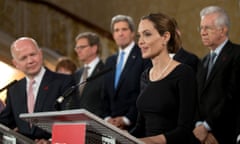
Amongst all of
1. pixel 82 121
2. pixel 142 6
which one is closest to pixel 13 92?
pixel 82 121

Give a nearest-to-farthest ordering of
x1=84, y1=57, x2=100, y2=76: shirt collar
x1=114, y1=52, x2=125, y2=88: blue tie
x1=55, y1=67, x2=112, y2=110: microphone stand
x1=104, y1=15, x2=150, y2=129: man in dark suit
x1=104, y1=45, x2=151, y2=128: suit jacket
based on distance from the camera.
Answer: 1. x1=55, y1=67, x2=112, y2=110: microphone stand
2. x1=104, y1=15, x2=150, y2=129: man in dark suit
3. x1=104, y1=45, x2=151, y2=128: suit jacket
4. x1=114, y1=52, x2=125, y2=88: blue tie
5. x1=84, y1=57, x2=100, y2=76: shirt collar

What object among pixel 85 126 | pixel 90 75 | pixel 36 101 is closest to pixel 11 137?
pixel 85 126

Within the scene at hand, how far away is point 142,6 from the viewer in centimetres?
878

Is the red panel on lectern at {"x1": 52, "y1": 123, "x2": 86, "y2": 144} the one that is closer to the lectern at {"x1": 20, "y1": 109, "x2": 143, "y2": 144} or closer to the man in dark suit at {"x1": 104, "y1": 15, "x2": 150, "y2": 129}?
the lectern at {"x1": 20, "y1": 109, "x2": 143, "y2": 144}

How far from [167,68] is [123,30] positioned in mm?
1896

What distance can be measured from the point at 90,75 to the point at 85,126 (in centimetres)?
301

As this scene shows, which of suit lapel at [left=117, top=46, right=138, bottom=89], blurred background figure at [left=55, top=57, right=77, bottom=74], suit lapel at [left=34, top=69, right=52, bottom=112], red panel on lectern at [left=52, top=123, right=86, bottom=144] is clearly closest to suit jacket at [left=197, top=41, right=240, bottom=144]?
suit lapel at [left=117, top=46, right=138, bottom=89]

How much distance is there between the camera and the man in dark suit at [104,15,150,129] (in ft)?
15.0

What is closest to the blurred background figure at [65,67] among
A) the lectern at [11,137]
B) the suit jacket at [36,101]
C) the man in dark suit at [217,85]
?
the suit jacket at [36,101]

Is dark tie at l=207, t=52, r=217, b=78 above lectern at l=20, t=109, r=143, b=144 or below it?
above

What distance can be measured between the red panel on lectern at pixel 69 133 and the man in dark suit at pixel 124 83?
1922 mm

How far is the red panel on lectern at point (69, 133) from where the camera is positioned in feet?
7.86

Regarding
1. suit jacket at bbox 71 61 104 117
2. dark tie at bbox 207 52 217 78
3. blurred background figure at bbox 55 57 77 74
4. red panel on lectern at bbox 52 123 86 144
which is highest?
dark tie at bbox 207 52 217 78

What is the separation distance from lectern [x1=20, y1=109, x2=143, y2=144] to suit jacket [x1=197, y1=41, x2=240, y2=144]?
5.07 feet
